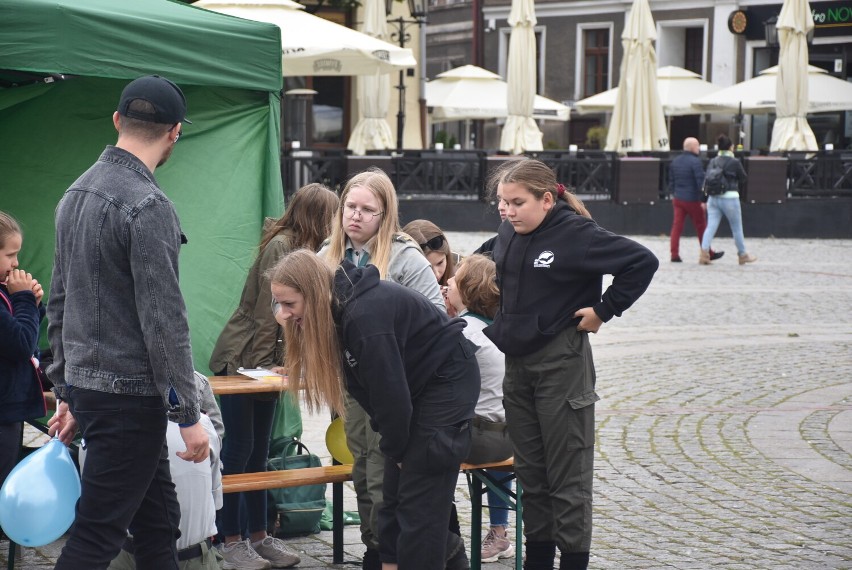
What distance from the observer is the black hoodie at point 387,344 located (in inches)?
155

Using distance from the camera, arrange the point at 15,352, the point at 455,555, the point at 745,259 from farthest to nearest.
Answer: the point at 745,259 < the point at 15,352 < the point at 455,555

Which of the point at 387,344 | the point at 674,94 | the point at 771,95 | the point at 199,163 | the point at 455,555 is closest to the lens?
the point at 387,344

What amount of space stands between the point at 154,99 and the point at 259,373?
6.66 ft

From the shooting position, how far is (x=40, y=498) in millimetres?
4035

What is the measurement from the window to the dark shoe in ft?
128

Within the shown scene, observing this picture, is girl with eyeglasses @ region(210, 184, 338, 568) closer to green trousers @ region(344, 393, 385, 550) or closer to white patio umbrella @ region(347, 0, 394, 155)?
green trousers @ region(344, 393, 385, 550)

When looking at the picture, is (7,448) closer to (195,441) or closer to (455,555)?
(195,441)

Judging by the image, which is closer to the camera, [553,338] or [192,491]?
[192,491]

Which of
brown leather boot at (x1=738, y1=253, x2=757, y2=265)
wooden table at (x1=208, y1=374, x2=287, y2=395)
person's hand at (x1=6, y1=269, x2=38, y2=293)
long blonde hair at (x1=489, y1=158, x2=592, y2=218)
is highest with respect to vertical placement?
long blonde hair at (x1=489, y1=158, x2=592, y2=218)

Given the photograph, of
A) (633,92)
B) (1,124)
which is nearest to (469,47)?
(633,92)

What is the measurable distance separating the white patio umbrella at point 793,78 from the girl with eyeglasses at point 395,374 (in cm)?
2042

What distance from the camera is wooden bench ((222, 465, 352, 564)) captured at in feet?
16.7

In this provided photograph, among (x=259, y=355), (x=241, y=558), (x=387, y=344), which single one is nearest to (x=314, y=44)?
(x=259, y=355)

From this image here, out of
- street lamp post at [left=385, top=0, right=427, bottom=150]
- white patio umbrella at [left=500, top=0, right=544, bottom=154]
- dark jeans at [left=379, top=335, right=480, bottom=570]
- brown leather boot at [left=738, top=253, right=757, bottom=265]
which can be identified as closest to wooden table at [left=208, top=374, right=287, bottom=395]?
dark jeans at [left=379, top=335, right=480, bottom=570]
